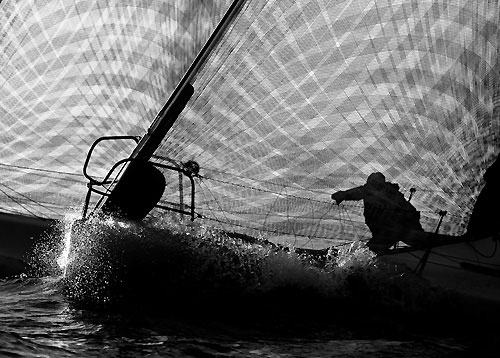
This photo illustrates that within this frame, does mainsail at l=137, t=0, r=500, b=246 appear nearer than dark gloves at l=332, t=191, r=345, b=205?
Yes

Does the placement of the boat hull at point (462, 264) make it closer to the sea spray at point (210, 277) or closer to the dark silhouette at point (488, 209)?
the dark silhouette at point (488, 209)

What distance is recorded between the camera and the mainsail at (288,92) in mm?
5703

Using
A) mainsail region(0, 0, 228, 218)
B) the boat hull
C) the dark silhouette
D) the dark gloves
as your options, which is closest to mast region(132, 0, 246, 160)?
mainsail region(0, 0, 228, 218)

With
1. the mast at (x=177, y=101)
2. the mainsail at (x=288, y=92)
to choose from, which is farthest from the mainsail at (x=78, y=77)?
the mast at (x=177, y=101)

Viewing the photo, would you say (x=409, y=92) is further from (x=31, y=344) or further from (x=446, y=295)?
(x=31, y=344)

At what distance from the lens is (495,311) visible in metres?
5.15

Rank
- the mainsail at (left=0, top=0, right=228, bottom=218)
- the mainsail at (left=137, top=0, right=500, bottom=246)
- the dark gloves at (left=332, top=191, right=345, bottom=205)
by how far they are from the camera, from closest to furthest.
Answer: the mainsail at (left=137, top=0, right=500, bottom=246)
the dark gloves at (left=332, top=191, right=345, bottom=205)
the mainsail at (left=0, top=0, right=228, bottom=218)

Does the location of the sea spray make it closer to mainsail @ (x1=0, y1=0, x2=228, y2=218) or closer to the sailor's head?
the sailor's head

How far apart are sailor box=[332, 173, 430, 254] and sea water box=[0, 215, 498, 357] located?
40cm

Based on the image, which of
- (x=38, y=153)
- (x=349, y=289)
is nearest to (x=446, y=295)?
(x=349, y=289)

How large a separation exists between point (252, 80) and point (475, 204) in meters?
1.90

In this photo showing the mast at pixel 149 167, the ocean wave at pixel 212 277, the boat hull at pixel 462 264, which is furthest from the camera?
the mast at pixel 149 167

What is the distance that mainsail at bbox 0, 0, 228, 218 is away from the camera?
20.4 feet

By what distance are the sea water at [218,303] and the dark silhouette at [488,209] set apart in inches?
37.7
